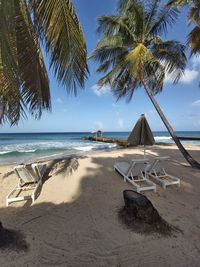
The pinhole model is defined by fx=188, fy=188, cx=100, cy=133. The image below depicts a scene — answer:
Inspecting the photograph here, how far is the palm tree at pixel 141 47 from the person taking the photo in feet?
25.5

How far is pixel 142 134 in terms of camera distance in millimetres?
6574

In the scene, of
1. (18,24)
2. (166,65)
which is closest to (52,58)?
(18,24)

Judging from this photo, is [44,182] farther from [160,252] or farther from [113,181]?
[160,252]

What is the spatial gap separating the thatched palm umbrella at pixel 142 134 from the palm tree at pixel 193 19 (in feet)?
12.9

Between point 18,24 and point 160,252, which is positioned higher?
point 18,24

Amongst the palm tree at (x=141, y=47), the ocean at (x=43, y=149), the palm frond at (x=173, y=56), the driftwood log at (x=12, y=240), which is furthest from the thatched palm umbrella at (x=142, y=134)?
the ocean at (x=43, y=149)

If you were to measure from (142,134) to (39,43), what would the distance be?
4.62m

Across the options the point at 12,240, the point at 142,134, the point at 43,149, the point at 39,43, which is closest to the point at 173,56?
the point at 142,134

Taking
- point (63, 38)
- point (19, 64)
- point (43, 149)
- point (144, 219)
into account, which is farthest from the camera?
point (43, 149)

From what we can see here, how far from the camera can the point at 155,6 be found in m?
8.11

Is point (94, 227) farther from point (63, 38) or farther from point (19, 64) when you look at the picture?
point (63, 38)

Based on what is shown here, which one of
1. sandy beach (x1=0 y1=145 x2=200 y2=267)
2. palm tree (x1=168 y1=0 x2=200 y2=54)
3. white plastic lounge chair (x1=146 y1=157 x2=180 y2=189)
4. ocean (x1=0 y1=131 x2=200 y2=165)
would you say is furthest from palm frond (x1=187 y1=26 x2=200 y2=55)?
ocean (x1=0 y1=131 x2=200 y2=165)

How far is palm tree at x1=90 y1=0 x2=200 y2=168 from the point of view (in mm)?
7785

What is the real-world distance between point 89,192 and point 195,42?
7.16 metres
